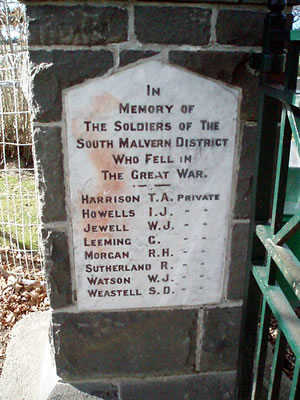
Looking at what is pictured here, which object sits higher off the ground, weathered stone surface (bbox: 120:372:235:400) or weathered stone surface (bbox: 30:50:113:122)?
weathered stone surface (bbox: 30:50:113:122)

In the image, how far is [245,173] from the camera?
159 cm

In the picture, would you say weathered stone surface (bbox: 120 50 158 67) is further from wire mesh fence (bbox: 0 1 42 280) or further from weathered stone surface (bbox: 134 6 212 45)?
wire mesh fence (bbox: 0 1 42 280)

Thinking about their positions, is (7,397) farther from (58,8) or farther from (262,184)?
(58,8)

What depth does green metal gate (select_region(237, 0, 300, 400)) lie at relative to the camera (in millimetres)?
1177

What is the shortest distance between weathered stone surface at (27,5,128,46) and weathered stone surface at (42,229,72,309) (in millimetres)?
666

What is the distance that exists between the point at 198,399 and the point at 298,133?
1251 mm

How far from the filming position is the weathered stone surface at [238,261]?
5.46 feet

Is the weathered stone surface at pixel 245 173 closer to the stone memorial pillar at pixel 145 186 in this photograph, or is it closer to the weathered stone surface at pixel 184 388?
the stone memorial pillar at pixel 145 186

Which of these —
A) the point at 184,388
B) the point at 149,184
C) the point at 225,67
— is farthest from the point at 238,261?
the point at 225,67

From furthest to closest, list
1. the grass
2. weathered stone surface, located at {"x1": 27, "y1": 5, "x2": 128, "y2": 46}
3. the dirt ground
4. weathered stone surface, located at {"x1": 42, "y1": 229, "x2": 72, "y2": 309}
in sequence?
the grass, the dirt ground, weathered stone surface, located at {"x1": 42, "y1": 229, "x2": 72, "y2": 309}, weathered stone surface, located at {"x1": 27, "y1": 5, "x2": 128, "y2": 46}

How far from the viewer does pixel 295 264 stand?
1.24m

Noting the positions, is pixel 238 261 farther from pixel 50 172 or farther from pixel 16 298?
pixel 16 298

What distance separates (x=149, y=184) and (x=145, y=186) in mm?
16

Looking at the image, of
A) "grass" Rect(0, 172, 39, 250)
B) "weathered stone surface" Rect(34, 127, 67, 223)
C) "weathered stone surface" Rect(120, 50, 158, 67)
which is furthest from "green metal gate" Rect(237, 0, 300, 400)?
"grass" Rect(0, 172, 39, 250)
